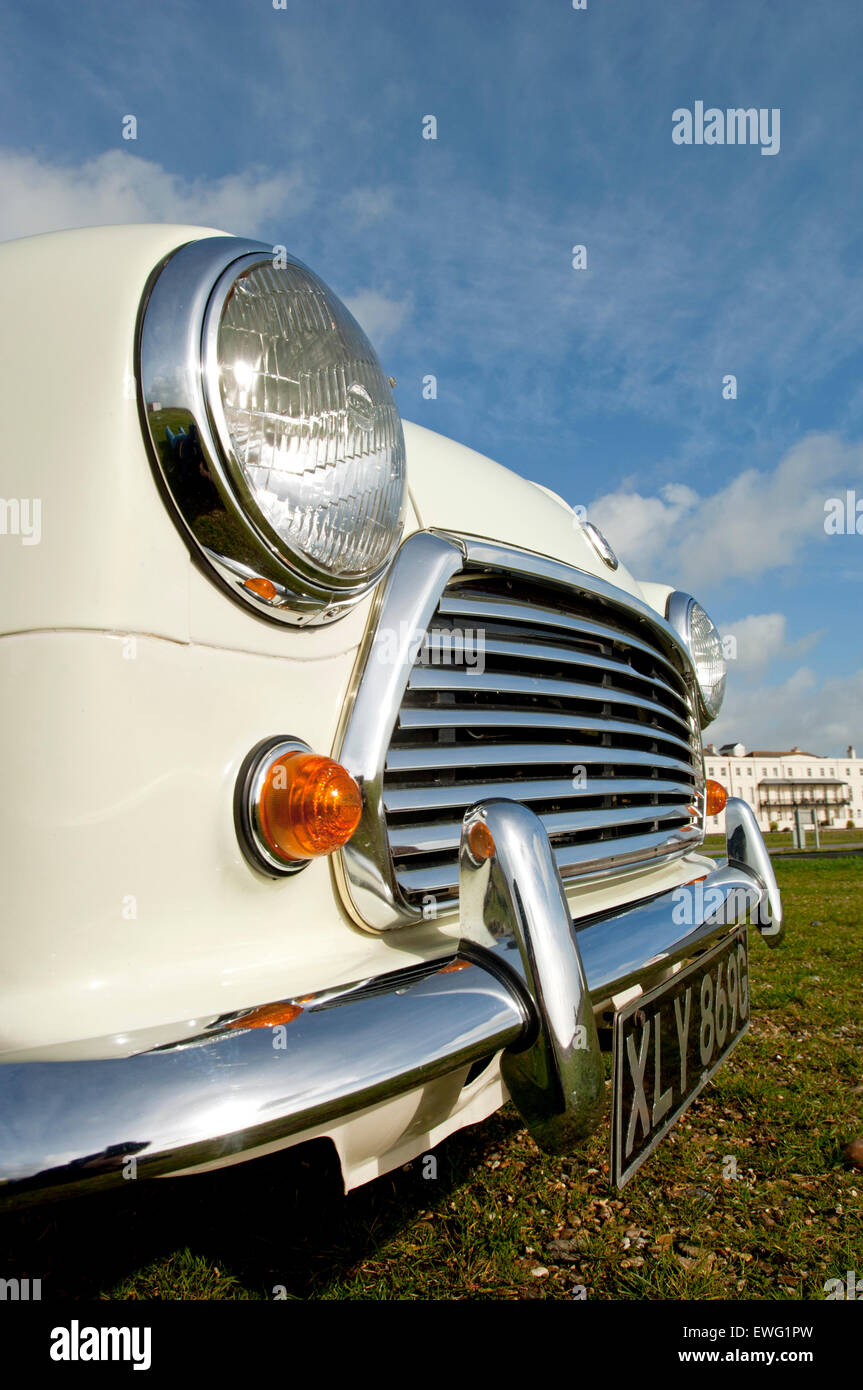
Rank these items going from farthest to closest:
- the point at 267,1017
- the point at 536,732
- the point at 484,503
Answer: the point at 484,503 < the point at 536,732 < the point at 267,1017

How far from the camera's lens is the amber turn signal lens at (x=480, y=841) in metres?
1.13

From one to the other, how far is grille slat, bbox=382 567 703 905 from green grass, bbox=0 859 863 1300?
64cm

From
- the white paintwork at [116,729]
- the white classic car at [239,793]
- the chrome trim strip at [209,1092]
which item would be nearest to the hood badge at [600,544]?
the white classic car at [239,793]

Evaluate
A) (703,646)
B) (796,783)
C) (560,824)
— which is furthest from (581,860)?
(796,783)

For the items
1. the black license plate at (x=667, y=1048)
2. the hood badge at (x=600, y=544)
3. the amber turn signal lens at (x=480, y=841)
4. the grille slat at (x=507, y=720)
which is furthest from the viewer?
the hood badge at (x=600, y=544)

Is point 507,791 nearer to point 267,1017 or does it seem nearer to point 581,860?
point 581,860

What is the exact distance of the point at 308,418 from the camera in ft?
3.50

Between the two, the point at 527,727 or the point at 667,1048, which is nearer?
the point at 667,1048

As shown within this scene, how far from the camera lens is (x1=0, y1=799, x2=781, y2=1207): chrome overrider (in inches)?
30.4

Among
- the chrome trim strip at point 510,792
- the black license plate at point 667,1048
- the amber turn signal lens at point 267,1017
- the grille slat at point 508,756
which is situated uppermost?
the grille slat at point 508,756

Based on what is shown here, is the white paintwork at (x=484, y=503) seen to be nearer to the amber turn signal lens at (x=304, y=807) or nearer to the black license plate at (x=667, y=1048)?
the amber turn signal lens at (x=304, y=807)

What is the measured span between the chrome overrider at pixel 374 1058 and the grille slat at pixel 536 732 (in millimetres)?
182

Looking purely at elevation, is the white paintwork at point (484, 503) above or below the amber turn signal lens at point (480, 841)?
above

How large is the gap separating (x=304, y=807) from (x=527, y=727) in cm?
61
